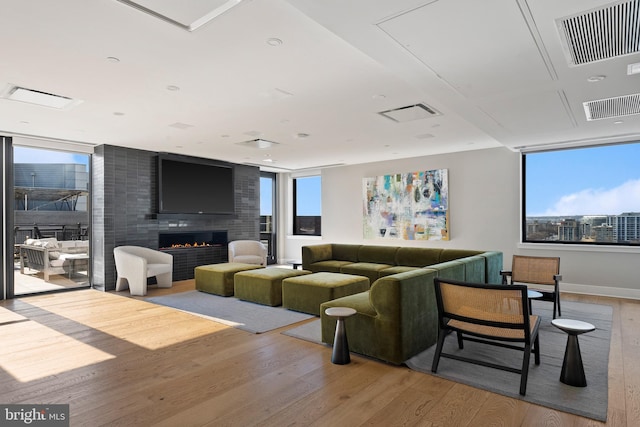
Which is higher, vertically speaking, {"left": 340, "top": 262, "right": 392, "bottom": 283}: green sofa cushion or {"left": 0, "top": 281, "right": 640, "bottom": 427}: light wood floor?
{"left": 340, "top": 262, "right": 392, "bottom": 283}: green sofa cushion

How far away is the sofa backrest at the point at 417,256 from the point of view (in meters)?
6.30

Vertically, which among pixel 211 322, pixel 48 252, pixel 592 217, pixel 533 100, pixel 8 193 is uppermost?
pixel 533 100

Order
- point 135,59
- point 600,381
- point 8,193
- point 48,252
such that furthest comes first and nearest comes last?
point 48,252
point 8,193
point 135,59
point 600,381

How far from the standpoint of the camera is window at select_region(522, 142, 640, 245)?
5.93m

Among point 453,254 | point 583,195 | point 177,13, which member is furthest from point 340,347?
point 583,195

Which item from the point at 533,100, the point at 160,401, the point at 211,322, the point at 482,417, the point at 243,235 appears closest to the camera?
the point at 482,417

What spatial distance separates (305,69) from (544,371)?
3.14m

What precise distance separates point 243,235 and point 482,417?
23.7ft

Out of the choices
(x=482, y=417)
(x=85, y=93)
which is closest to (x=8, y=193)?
(x=85, y=93)

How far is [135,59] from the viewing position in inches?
120

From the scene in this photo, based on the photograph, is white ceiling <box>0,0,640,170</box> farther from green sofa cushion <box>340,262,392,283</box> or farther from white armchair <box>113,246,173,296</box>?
green sofa cushion <box>340,262,392,283</box>

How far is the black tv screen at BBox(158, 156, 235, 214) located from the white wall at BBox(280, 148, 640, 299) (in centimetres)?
254

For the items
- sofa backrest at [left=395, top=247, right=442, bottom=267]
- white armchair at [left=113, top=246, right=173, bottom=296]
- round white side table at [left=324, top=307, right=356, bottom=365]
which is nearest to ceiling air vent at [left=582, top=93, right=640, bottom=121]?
sofa backrest at [left=395, top=247, right=442, bottom=267]

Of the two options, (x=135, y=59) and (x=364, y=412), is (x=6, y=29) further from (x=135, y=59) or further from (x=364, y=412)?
(x=364, y=412)
